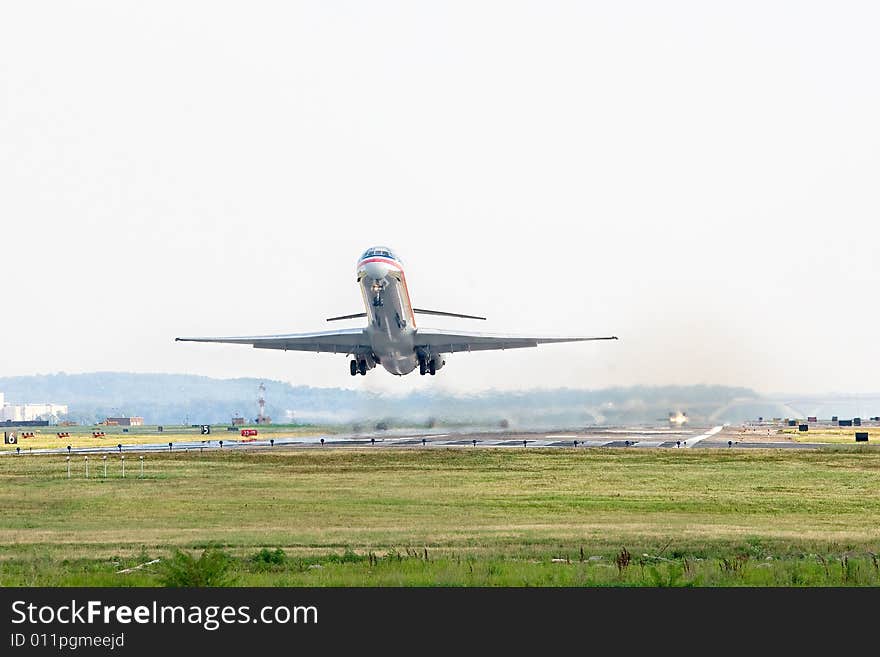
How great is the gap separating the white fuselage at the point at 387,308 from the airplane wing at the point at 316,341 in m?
1.36

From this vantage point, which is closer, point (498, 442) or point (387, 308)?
point (387, 308)

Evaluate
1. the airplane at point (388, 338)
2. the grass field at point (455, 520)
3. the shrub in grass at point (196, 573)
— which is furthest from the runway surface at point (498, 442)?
the shrub in grass at point (196, 573)

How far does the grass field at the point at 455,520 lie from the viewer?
83.0 feet

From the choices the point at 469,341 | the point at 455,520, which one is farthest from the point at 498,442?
the point at 455,520

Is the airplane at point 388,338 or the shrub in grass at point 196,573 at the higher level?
the airplane at point 388,338

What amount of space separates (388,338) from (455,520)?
132 feet

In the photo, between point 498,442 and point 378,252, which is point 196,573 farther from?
point 498,442

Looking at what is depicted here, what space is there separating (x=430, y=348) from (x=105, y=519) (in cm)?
4646

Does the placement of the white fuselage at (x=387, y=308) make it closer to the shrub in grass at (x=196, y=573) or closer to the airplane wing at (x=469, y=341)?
the airplane wing at (x=469, y=341)

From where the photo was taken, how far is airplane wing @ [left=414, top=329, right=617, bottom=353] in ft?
263

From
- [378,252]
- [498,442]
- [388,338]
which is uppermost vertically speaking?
[378,252]

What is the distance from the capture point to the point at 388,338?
77.3 metres
